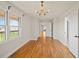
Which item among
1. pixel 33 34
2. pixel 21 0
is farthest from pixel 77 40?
pixel 33 34

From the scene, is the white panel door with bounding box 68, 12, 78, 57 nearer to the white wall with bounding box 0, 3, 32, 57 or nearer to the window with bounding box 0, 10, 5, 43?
the white wall with bounding box 0, 3, 32, 57

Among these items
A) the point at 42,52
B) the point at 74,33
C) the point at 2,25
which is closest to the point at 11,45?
the point at 2,25

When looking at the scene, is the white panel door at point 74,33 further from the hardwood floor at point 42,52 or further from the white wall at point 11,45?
the white wall at point 11,45

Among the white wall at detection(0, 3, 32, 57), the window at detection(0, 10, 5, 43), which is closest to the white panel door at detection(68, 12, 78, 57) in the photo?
the white wall at detection(0, 3, 32, 57)

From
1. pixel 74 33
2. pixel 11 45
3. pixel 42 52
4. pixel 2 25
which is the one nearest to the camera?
pixel 2 25

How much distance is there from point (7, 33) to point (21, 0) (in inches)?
62.3

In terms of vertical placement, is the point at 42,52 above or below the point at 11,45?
below

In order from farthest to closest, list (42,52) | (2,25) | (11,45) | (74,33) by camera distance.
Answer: (42,52)
(11,45)
(74,33)
(2,25)

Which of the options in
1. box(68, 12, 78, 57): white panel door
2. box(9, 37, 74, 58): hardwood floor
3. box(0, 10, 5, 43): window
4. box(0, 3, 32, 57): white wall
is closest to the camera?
box(0, 3, 32, 57): white wall

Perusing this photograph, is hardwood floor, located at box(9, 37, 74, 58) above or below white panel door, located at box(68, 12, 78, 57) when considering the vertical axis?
below

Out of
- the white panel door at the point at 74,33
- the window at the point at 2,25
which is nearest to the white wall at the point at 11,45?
the window at the point at 2,25

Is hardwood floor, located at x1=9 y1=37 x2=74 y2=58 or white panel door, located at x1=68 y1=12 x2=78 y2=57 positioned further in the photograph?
hardwood floor, located at x1=9 y1=37 x2=74 y2=58

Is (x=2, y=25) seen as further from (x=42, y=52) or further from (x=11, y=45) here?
(x=42, y=52)

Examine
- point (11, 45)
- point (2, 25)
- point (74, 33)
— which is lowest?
point (11, 45)
